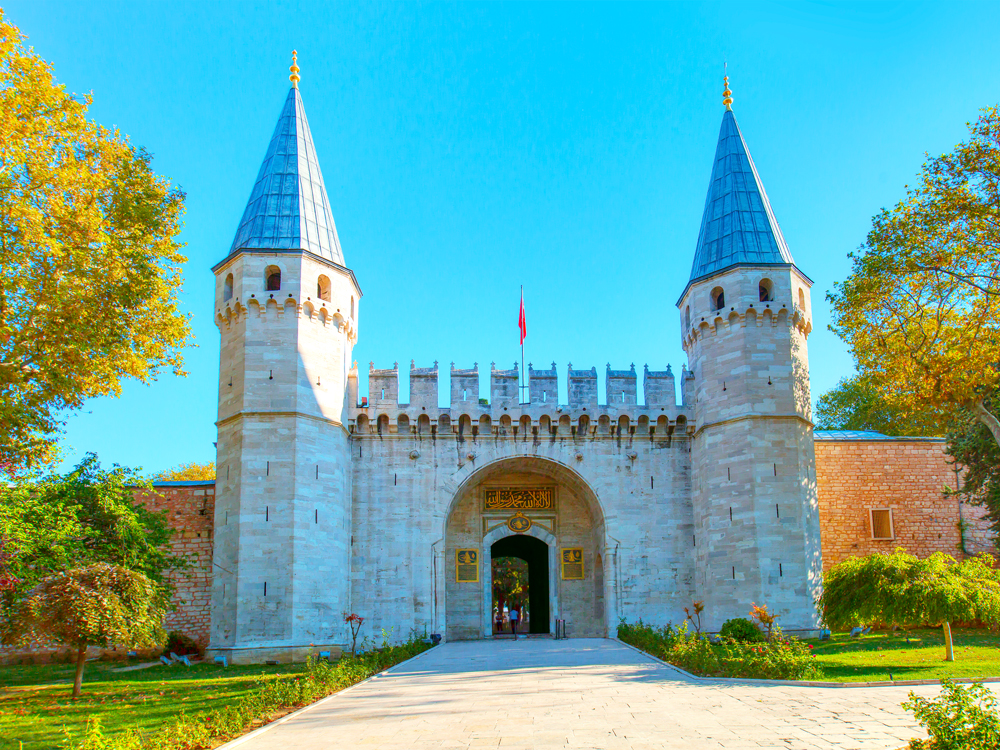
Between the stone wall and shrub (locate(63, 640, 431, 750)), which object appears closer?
shrub (locate(63, 640, 431, 750))

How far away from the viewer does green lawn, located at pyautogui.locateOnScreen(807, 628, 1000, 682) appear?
1236 cm

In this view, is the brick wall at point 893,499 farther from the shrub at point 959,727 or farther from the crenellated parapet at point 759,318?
the shrub at point 959,727

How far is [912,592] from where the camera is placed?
43.5 ft

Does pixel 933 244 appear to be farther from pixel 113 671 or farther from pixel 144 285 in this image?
pixel 113 671

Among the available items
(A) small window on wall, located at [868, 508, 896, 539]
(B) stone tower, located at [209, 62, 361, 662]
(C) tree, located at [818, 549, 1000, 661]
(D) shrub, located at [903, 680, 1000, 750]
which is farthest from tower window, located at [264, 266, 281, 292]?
(A) small window on wall, located at [868, 508, 896, 539]

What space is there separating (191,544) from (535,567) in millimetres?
11044

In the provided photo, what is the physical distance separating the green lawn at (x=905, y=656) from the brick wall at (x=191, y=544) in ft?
45.4

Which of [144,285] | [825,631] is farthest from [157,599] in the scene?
[825,631]

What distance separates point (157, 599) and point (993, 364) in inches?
719

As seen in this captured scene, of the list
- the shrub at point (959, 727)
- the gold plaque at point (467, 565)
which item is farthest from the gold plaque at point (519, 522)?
the shrub at point (959, 727)

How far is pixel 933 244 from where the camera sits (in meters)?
17.4

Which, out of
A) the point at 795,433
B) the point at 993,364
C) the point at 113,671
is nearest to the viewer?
the point at 113,671

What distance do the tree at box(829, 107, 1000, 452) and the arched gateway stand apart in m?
7.98

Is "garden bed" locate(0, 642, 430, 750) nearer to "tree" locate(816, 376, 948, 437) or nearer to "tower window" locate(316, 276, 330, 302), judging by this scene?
"tower window" locate(316, 276, 330, 302)
